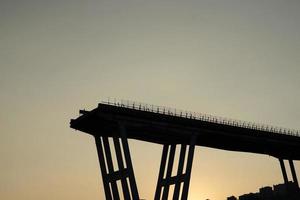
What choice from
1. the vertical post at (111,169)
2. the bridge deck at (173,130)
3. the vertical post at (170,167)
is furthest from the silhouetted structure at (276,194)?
the vertical post at (111,169)

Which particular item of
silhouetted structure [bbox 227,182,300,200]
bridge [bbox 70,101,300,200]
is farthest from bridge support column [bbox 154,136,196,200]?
silhouetted structure [bbox 227,182,300,200]

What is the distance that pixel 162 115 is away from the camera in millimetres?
56094

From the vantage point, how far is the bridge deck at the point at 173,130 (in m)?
53.3

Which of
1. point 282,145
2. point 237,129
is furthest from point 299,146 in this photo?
point 237,129

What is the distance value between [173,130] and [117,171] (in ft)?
31.0

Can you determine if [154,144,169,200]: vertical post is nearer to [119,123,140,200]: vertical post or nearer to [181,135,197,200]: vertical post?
[181,135,197,200]: vertical post

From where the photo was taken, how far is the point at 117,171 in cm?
5597

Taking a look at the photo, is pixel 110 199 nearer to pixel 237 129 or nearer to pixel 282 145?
pixel 237 129

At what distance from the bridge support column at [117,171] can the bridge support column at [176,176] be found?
7.07 metres

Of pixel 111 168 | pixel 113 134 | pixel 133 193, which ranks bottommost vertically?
pixel 133 193

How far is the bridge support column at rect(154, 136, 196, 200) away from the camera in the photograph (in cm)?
5667

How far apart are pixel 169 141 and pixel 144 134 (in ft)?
16.2

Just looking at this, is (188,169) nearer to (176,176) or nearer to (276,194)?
(176,176)

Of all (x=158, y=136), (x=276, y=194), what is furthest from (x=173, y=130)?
(x=276, y=194)
